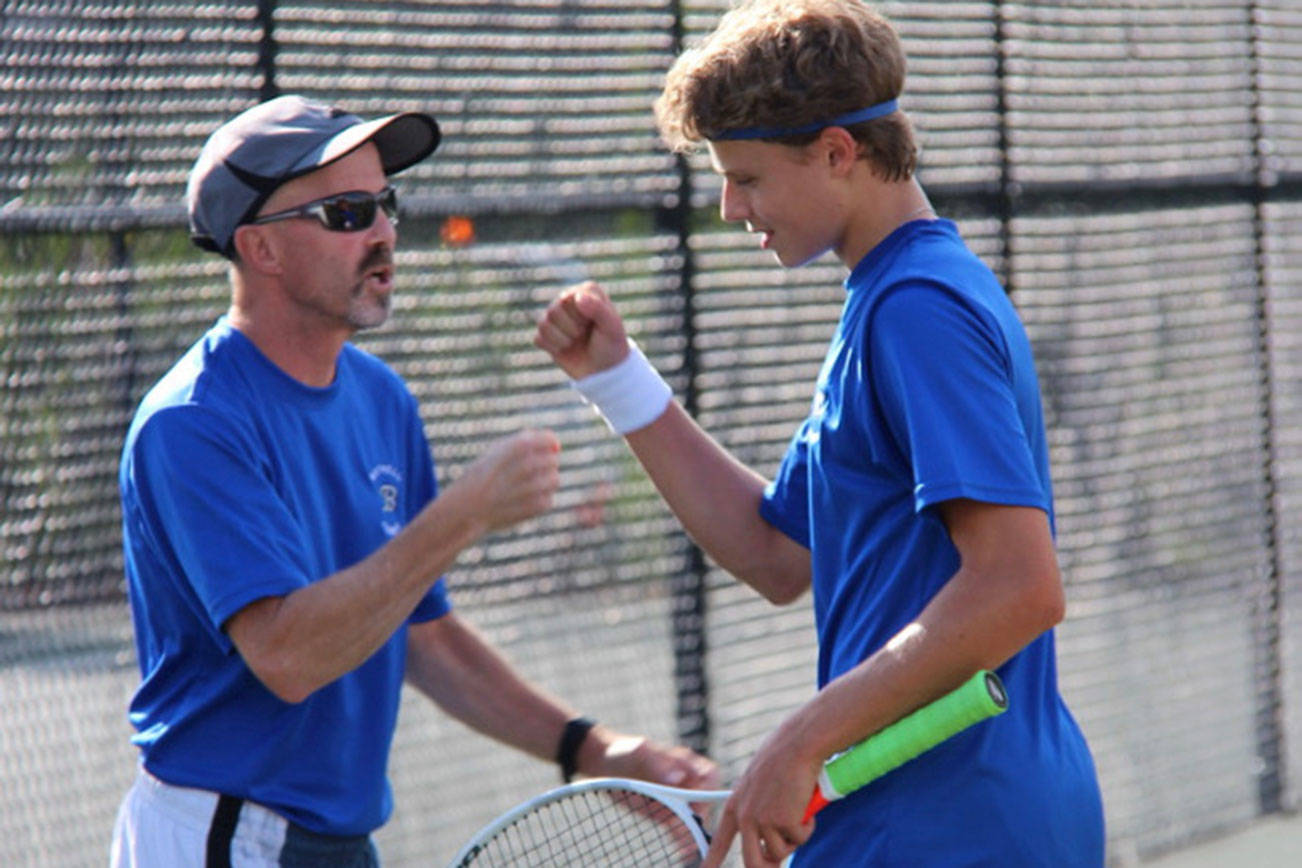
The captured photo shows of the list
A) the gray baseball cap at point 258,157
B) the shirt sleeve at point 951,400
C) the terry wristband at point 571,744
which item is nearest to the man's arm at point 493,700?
the terry wristband at point 571,744

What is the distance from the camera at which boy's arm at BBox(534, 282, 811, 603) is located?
2.92 m

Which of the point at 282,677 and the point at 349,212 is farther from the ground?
the point at 349,212

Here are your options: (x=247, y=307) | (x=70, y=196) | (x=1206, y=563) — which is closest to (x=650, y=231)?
(x=70, y=196)

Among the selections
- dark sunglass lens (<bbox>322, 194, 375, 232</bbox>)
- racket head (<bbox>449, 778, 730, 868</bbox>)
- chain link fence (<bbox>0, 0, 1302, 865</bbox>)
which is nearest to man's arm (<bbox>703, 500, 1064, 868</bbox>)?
racket head (<bbox>449, 778, 730, 868</bbox>)

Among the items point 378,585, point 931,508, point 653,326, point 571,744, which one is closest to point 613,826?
point 571,744

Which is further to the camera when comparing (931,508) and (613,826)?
(613,826)

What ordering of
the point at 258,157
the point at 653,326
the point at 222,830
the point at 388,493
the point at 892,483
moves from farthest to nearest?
the point at 653,326, the point at 388,493, the point at 258,157, the point at 222,830, the point at 892,483

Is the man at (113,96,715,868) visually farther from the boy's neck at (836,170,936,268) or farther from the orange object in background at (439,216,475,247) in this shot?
the orange object in background at (439,216,475,247)

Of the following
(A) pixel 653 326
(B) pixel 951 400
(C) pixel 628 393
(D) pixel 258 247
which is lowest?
(A) pixel 653 326

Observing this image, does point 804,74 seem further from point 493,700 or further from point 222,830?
point 222,830

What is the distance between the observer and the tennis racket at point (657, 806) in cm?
229

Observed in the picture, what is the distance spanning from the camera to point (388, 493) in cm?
290

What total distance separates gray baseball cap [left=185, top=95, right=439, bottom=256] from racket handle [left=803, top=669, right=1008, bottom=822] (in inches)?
44.4

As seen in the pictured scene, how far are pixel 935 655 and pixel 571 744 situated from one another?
900mm
